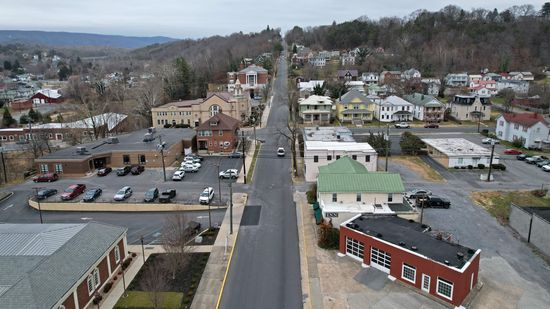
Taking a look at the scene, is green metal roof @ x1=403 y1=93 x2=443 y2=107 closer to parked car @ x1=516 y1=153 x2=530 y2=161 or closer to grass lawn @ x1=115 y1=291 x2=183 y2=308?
parked car @ x1=516 y1=153 x2=530 y2=161

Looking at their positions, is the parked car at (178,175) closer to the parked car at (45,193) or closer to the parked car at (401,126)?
the parked car at (45,193)

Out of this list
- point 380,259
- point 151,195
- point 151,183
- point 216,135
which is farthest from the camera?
point 216,135

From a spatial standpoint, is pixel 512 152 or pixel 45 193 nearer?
pixel 45 193

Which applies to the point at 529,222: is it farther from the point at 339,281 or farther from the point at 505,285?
the point at 339,281

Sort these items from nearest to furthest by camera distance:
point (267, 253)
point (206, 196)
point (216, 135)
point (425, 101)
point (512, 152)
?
point (267, 253)
point (206, 196)
point (512, 152)
point (216, 135)
point (425, 101)

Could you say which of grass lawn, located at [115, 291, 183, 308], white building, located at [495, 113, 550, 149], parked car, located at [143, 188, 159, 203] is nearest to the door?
grass lawn, located at [115, 291, 183, 308]

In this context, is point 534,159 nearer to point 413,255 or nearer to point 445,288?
point 413,255

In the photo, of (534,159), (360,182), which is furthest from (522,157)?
(360,182)
